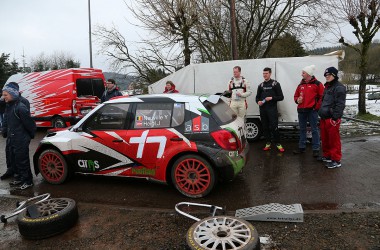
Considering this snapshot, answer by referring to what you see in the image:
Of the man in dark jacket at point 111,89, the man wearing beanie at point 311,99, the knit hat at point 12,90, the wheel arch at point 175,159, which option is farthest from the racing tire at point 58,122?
the man wearing beanie at point 311,99

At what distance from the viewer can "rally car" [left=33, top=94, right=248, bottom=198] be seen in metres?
4.50

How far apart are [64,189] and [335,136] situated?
499 centimetres

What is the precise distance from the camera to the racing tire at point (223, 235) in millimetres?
2855

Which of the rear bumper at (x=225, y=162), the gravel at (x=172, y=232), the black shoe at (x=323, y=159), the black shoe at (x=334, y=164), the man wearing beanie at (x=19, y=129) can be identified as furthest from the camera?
the black shoe at (x=323, y=159)

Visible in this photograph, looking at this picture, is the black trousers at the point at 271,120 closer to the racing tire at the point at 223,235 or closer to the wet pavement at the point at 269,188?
the wet pavement at the point at 269,188

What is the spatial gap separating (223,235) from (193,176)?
160 centimetres

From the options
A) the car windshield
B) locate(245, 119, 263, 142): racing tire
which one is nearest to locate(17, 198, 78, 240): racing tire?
the car windshield

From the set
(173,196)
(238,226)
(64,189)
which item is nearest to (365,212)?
(238,226)

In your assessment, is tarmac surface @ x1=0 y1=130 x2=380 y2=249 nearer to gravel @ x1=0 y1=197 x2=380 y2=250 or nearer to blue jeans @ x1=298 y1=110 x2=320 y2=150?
gravel @ x1=0 y1=197 x2=380 y2=250

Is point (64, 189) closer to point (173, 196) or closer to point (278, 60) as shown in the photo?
point (173, 196)

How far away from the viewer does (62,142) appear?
17.4 feet

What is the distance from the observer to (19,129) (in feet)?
17.6

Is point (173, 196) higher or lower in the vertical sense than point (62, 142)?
lower

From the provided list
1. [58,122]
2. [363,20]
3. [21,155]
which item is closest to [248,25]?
[363,20]
